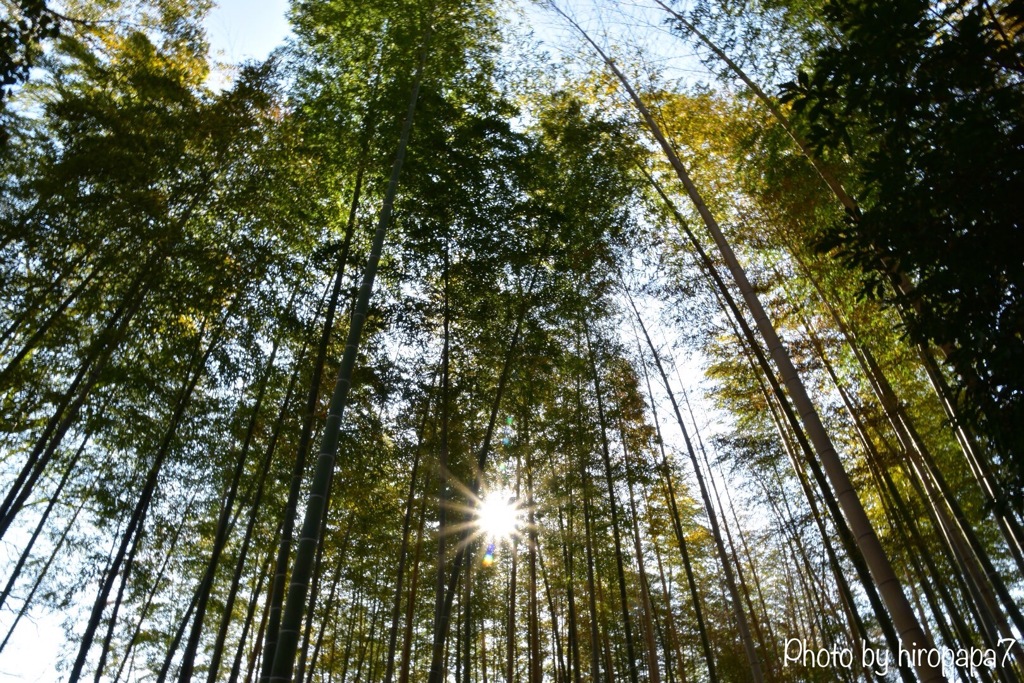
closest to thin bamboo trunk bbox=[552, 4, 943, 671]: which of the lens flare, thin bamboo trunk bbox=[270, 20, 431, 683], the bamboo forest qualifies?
the bamboo forest

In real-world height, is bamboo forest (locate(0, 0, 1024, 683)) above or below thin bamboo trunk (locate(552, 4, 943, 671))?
above

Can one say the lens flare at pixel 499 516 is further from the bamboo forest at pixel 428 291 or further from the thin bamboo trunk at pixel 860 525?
the thin bamboo trunk at pixel 860 525

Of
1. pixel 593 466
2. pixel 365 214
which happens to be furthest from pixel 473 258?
pixel 593 466

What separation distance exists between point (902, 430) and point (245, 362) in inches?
235

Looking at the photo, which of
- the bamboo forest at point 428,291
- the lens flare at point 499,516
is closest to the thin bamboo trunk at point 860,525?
the bamboo forest at point 428,291

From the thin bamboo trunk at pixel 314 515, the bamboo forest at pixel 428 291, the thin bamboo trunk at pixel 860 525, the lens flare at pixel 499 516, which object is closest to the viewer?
the thin bamboo trunk at pixel 860 525

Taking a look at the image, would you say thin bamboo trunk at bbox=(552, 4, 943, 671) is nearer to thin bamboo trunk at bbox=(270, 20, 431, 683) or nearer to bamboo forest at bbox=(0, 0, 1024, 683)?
bamboo forest at bbox=(0, 0, 1024, 683)

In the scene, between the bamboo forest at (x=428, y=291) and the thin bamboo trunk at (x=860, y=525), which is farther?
the bamboo forest at (x=428, y=291)

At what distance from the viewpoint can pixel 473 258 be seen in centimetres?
584

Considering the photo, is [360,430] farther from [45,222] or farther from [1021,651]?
[1021,651]

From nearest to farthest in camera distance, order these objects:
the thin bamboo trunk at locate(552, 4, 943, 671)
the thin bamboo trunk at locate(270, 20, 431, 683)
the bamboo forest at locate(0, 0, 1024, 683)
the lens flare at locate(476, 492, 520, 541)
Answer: the thin bamboo trunk at locate(552, 4, 943, 671) → the thin bamboo trunk at locate(270, 20, 431, 683) → the bamboo forest at locate(0, 0, 1024, 683) → the lens flare at locate(476, 492, 520, 541)

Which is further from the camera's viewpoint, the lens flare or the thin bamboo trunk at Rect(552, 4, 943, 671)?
the lens flare

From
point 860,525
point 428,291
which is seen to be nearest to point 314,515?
point 860,525

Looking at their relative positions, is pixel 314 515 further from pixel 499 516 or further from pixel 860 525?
pixel 499 516
